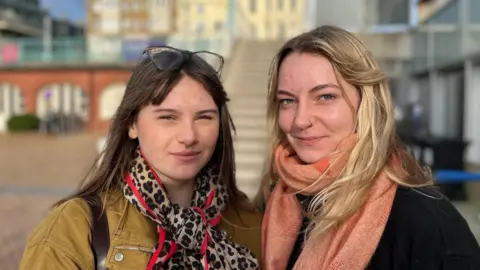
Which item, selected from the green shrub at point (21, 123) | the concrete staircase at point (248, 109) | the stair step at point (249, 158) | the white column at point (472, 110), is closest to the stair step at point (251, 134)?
the concrete staircase at point (248, 109)

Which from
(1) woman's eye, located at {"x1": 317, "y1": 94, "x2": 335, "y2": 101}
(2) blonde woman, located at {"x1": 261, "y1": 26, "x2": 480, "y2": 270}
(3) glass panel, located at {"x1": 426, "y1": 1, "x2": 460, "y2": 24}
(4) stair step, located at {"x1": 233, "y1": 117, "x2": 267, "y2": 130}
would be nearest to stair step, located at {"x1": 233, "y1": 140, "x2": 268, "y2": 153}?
(4) stair step, located at {"x1": 233, "y1": 117, "x2": 267, "y2": 130}

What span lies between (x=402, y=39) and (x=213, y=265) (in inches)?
556

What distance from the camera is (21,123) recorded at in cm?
2758

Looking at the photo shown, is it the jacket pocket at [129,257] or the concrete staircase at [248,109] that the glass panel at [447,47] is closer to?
the concrete staircase at [248,109]

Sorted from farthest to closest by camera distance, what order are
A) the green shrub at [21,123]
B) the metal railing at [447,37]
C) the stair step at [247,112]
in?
1. the green shrub at [21,123]
2. the metal railing at [447,37]
3. the stair step at [247,112]

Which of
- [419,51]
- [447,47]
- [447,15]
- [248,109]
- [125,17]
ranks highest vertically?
[125,17]

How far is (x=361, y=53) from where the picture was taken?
6.03 feet

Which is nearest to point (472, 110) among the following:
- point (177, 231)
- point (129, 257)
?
point (177, 231)

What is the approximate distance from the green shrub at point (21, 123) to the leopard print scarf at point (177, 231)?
2782 cm

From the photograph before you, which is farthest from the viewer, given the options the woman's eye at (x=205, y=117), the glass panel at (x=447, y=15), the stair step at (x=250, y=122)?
the glass panel at (x=447, y=15)

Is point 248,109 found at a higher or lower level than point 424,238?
higher

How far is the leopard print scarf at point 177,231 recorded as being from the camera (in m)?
1.78

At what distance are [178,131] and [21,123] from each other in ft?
92.0

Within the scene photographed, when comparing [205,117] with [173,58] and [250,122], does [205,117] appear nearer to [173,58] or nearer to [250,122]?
[173,58]
